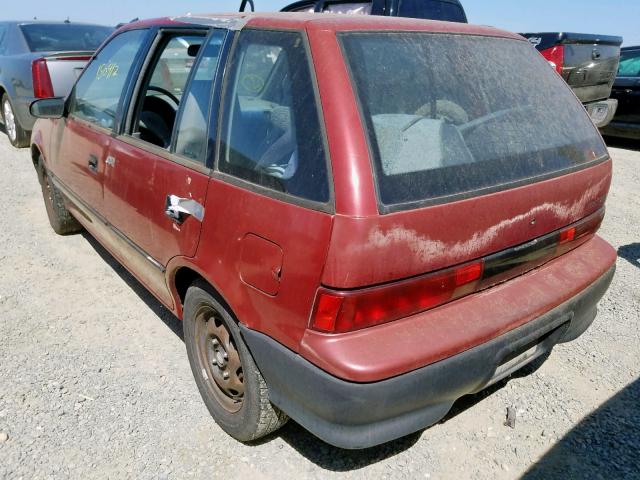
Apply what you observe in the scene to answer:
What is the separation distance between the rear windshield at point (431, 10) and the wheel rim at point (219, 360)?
4477 millimetres

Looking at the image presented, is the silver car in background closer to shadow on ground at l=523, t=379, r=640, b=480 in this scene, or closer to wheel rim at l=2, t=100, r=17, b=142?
wheel rim at l=2, t=100, r=17, b=142

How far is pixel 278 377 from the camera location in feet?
5.90

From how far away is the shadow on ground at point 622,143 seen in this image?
28.0ft

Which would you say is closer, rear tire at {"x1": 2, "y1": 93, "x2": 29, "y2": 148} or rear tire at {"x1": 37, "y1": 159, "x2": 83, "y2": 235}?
rear tire at {"x1": 37, "y1": 159, "x2": 83, "y2": 235}

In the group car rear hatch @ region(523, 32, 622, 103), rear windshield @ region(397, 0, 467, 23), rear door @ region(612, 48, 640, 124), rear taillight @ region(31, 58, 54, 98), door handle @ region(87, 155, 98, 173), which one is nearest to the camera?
door handle @ region(87, 155, 98, 173)

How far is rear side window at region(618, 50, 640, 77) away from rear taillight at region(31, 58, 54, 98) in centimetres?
851

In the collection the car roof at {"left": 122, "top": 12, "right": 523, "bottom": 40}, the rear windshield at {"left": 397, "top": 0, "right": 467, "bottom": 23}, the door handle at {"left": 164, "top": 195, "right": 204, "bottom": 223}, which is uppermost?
the car roof at {"left": 122, "top": 12, "right": 523, "bottom": 40}

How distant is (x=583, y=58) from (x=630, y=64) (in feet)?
9.19

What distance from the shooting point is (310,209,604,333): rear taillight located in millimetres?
1595

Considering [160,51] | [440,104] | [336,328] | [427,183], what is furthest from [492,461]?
[160,51]

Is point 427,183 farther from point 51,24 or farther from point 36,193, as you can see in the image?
point 51,24

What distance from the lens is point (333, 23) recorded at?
186 centimetres

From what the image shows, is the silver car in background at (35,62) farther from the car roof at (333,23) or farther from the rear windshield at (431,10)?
the car roof at (333,23)

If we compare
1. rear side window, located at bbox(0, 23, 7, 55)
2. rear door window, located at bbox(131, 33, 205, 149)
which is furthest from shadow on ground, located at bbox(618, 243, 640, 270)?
rear side window, located at bbox(0, 23, 7, 55)
